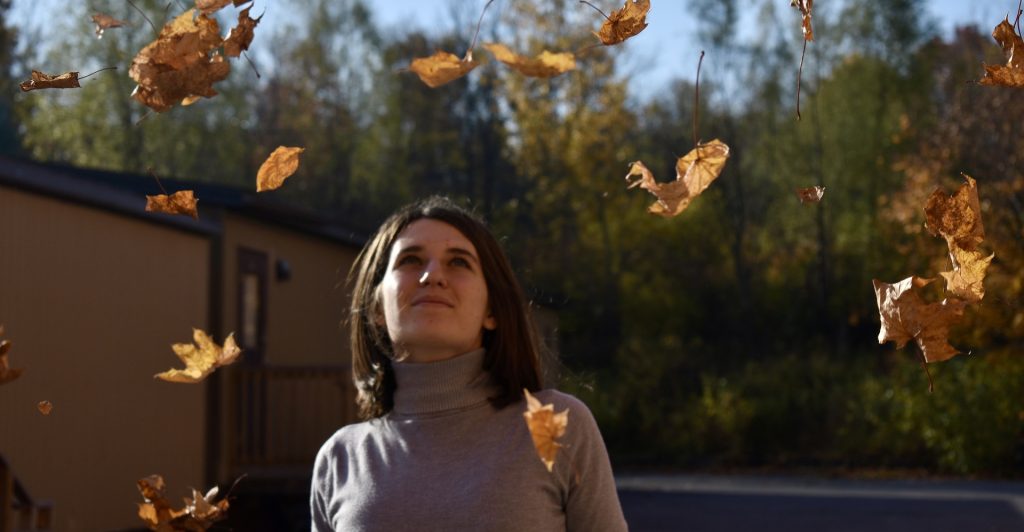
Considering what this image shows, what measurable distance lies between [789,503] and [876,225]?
1452cm

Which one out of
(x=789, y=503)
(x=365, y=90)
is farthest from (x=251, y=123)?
(x=789, y=503)

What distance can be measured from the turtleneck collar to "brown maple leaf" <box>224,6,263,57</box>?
2.90 ft

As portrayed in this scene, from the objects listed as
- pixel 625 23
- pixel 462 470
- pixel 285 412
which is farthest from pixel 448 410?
pixel 285 412

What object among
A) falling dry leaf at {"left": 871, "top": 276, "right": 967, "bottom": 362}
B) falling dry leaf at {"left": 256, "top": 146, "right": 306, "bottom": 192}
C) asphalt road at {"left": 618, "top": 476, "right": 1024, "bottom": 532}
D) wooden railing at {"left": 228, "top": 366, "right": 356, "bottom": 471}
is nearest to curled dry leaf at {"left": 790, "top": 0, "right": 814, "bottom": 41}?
falling dry leaf at {"left": 871, "top": 276, "right": 967, "bottom": 362}

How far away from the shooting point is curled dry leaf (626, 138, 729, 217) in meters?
2.10

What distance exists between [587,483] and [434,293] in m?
0.51

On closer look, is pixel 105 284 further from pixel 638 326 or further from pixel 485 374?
pixel 638 326

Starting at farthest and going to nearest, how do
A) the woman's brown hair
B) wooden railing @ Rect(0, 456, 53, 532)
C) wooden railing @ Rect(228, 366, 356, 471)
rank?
1. wooden railing @ Rect(228, 366, 356, 471)
2. wooden railing @ Rect(0, 456, 53, 532)
3. the woman's brown hair

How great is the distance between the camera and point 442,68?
2.05 metres

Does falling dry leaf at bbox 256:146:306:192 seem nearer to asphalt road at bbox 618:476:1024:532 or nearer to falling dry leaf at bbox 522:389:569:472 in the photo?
falling dry leaf at bbox 522:389:569:472

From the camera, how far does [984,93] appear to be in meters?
18.4

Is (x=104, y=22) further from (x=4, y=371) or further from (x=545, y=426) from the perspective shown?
(x=545, y=426)

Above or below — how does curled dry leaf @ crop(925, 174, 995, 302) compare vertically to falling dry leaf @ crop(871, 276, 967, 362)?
above

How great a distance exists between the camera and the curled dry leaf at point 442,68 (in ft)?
6.64
